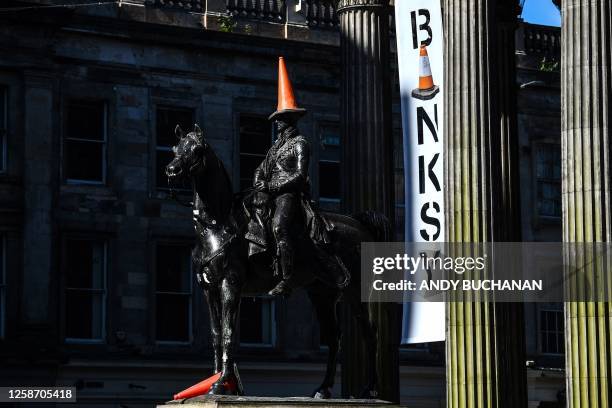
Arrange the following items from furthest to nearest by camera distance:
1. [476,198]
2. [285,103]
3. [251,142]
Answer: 1. [251,142]
2. [476,198]
3. [285,103]

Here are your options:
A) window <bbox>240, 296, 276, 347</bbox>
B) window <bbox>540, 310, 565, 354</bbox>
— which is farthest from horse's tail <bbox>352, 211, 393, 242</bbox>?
window <bbox>540, 310, 565, 354</bbox>

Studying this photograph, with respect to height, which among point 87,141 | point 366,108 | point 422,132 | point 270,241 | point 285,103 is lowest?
point 270,241

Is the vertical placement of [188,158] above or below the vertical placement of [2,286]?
above

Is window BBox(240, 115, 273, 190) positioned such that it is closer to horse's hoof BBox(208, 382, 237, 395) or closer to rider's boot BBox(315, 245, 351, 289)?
rider's boot BBox(315, 245, 351, 289)

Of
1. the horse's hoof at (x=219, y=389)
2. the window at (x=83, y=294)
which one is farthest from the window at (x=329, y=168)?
the horse's hoof at (x=219, y=389)

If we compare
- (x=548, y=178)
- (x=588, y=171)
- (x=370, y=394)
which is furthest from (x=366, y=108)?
(x=548, y=178)

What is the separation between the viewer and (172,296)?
42.9m

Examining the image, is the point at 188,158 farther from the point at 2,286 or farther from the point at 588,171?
the point at 2,286

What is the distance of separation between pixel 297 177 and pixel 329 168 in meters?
24.0

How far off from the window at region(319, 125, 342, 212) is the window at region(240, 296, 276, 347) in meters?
3.10

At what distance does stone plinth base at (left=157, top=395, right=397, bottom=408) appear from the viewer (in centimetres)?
1986

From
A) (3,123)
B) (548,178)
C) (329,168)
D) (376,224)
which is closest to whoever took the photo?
(376,224)

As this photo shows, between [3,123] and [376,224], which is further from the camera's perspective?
[3,123]

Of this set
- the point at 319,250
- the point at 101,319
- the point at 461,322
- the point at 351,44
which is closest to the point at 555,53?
the point at 101,319
